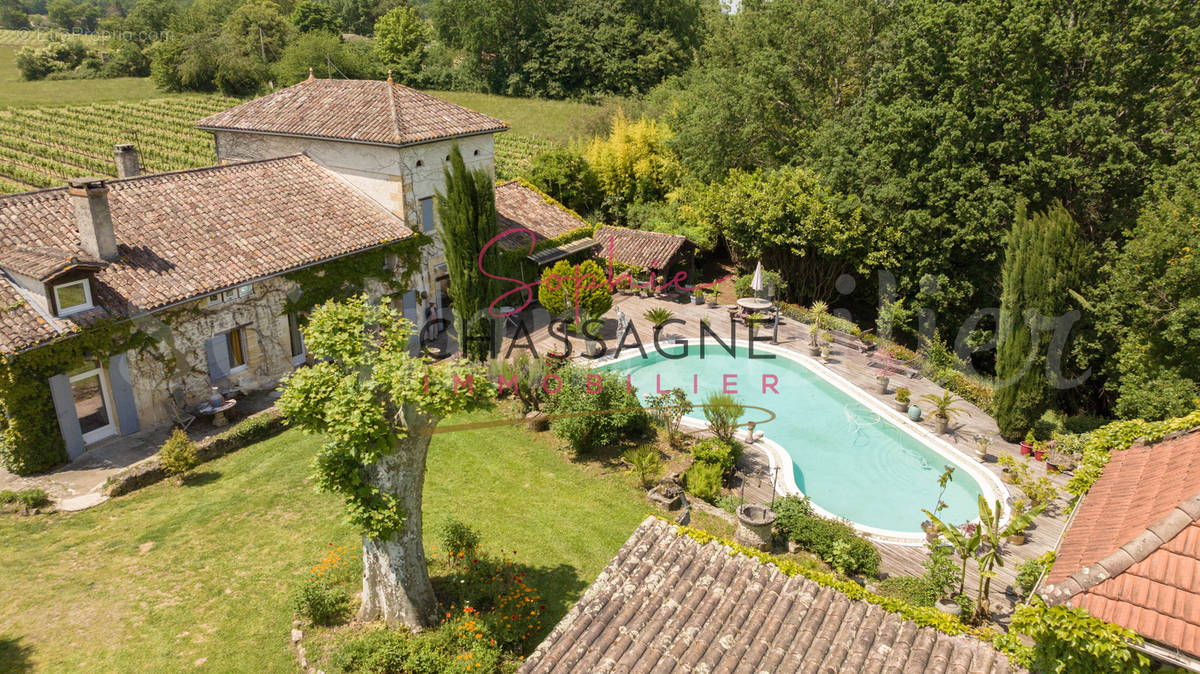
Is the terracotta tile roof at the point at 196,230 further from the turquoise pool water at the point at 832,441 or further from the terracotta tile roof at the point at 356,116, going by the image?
the turquoise pool water at the point at 832,441

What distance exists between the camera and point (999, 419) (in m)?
22.5

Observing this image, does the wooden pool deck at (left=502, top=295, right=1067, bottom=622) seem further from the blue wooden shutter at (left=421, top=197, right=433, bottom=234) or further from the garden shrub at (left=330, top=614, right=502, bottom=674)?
the garden shrub at (left=330, top=614, right=502, bottom=674)

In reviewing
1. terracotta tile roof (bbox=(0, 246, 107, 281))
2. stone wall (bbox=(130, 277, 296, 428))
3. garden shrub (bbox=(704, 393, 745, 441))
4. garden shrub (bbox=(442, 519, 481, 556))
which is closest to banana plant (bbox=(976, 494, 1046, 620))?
garden shrub (bbox=(704, 393, 745, 441))

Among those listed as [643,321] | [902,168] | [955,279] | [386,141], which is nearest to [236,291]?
[386,141]

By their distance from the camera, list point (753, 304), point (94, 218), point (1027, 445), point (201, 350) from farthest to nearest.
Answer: point (753, 304), point (1027, 445), point (201, 350), point (94, 218)

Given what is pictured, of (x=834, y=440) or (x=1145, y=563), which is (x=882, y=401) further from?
(x=1145, y=563)

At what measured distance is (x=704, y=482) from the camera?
60.3 ft

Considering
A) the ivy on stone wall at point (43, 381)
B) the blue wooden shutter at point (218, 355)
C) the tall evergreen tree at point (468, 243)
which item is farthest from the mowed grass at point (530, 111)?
the ivy on stone wall at point (43, 381)

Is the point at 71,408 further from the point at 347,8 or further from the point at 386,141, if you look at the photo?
the point at 347,8

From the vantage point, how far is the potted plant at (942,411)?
22047mm

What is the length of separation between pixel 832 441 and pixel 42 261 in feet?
71.4

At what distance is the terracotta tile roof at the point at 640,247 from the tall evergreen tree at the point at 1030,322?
574 inches

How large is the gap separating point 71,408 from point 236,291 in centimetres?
515

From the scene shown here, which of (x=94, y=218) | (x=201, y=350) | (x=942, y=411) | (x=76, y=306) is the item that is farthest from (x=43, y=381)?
(x=942, y=411)
